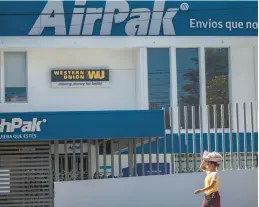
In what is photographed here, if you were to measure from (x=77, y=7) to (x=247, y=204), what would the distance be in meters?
8.27

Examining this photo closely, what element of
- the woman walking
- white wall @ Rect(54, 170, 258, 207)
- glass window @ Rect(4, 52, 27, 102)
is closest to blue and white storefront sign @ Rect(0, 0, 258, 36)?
glass window @ Rect(4, 52, 27, 102)

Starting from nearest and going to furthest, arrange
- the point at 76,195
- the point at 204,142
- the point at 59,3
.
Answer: the point at 76,195, the point at 204,142, the point at 59,3

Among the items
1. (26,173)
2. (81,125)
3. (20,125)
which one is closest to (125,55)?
(81,125)

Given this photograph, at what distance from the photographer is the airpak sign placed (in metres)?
13.3

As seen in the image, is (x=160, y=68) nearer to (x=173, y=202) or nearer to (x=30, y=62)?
(x=30, y=62)

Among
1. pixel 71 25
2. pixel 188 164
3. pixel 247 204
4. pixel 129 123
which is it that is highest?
pixel 71 25

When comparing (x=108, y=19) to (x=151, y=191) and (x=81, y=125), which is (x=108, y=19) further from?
(x=151, y=191)

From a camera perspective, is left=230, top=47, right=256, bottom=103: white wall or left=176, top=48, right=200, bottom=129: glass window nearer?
left=176, top=48, right=200, bottom=129: glass window

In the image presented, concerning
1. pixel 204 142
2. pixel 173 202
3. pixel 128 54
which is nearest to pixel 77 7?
pixel 128 54

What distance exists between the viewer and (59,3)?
1769cm

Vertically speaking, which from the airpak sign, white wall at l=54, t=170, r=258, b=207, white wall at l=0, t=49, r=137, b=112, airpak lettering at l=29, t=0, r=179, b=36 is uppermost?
airpak lettering at l=29, t=0, r=179, b=36

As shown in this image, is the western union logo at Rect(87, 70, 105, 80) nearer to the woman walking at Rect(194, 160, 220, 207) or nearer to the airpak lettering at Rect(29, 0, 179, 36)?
the airpak lettering at Rect(29, 0, 179, 36)

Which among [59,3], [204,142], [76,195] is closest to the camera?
[76,195]

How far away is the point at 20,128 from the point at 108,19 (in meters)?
5.78
